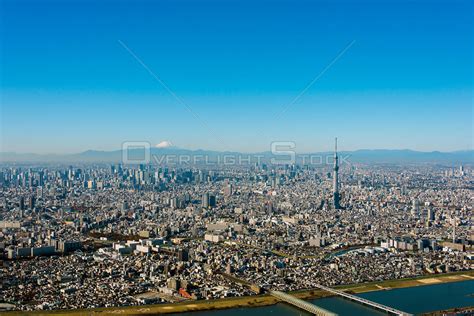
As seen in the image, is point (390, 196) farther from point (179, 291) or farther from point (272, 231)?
point (179, 291)

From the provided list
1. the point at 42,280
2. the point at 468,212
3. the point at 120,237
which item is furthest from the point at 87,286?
the point at 468,212

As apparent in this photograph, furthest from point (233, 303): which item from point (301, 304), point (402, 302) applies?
point (402, 302)

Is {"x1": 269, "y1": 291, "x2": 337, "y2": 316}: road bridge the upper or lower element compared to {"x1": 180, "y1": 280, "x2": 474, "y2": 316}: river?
upper

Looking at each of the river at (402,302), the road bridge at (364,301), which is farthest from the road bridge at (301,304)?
the road bridge at (364,301)

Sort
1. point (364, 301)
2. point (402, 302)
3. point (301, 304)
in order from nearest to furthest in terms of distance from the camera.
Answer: point (301, 304) → point (364, 301) → point (402, 302)

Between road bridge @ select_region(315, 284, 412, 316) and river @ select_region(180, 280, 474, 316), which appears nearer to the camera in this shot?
road bridge @ select_region(315, 284, 412, 316)

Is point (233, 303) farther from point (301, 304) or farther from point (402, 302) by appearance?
point (402, 302)

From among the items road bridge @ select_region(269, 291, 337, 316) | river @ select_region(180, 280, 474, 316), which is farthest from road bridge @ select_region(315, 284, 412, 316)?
road bridge @ select_region(269, 291, 337, 316)

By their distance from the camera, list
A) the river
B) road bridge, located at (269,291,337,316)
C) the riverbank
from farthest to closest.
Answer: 1. the river
2. the riverbank
3. road bridge, located at (269,291,337,316)

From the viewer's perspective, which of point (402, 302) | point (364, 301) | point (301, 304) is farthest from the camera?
point (402, 302)

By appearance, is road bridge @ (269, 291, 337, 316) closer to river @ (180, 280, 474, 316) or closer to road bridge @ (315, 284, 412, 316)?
river @ (180, 280, 474, 316)
